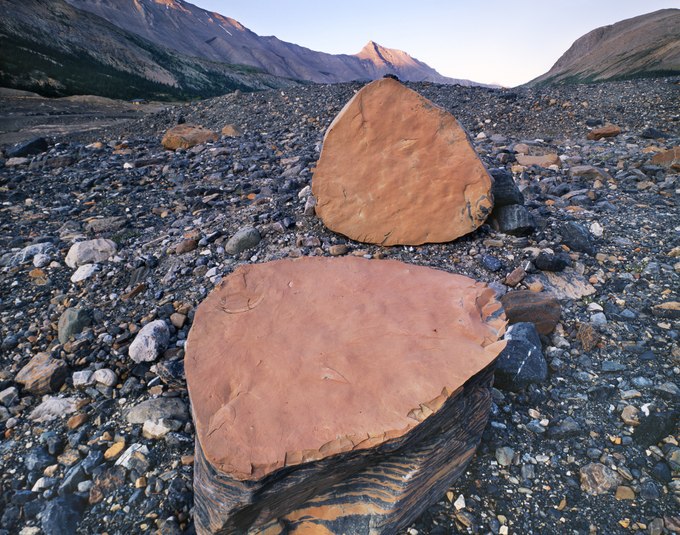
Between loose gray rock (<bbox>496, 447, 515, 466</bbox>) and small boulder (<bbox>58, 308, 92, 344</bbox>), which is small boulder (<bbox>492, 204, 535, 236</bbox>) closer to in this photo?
loose gray rock (<bbox>496, 447, 515, 466</bbox>)

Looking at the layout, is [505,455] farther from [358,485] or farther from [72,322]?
[72,322]

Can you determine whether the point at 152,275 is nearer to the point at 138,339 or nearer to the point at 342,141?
the point at 138,339

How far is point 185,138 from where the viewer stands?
7.12 m

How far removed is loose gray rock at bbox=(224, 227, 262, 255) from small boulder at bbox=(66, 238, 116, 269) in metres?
1.13

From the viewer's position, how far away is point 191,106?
34.7ft

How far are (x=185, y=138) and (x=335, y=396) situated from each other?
6.96m

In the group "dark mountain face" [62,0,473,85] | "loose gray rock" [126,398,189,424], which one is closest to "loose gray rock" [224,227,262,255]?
"loose gray rock" [126,398,189,424]

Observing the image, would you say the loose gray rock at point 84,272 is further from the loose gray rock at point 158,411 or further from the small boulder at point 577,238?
the small boulder at point 577,238

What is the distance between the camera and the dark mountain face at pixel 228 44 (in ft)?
221

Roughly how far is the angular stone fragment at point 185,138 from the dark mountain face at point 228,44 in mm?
73182

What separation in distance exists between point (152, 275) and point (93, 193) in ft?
8.98

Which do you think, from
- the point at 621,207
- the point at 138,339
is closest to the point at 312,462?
the point at 138,339

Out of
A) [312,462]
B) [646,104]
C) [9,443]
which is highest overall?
[646,104]

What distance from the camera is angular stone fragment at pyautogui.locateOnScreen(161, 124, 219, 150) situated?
7094 millimetres
